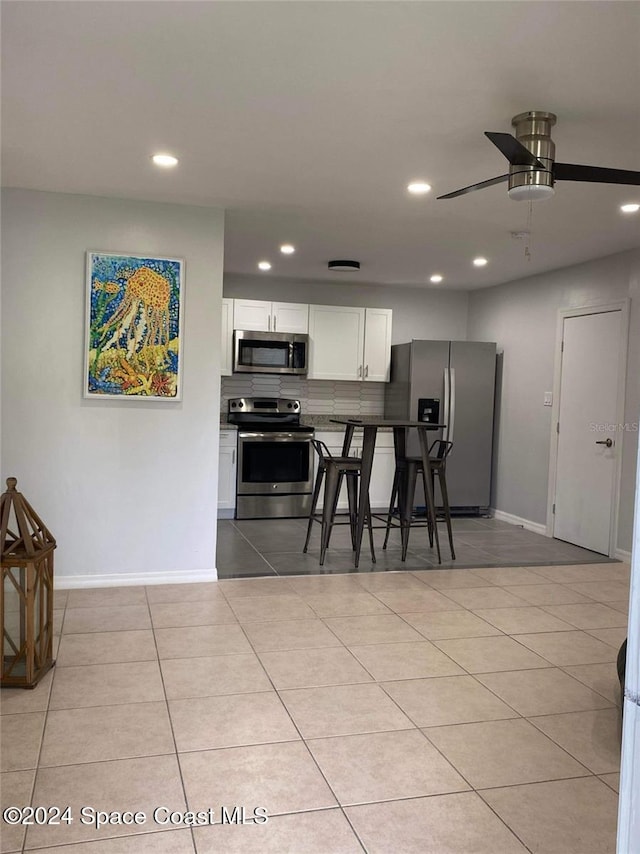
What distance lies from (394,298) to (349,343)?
2.83ft

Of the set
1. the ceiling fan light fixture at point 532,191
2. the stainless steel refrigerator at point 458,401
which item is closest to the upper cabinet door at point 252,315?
the stainless steel refrigerator at point 458,401

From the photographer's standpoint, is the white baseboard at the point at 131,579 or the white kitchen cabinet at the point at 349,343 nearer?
the white baseboard at the point at 131,579

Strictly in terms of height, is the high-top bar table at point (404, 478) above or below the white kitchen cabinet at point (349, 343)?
below

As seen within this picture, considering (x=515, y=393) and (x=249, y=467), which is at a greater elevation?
(x=515, y=393)

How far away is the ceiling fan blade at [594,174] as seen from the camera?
2613mm

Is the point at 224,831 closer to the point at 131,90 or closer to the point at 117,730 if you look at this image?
the point at 117,730

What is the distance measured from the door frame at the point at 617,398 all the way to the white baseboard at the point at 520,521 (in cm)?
10

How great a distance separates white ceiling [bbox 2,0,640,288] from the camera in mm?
2197

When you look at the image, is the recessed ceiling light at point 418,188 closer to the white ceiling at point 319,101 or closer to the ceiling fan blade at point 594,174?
the white ceiling at point 319,101

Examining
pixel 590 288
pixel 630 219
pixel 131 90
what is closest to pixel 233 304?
pixel 590 288

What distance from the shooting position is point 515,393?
705 centimetres

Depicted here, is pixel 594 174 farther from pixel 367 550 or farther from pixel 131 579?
pixel 367 550

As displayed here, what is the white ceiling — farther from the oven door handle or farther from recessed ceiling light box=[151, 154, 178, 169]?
the oven door handle

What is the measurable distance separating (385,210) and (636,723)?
4006mm
